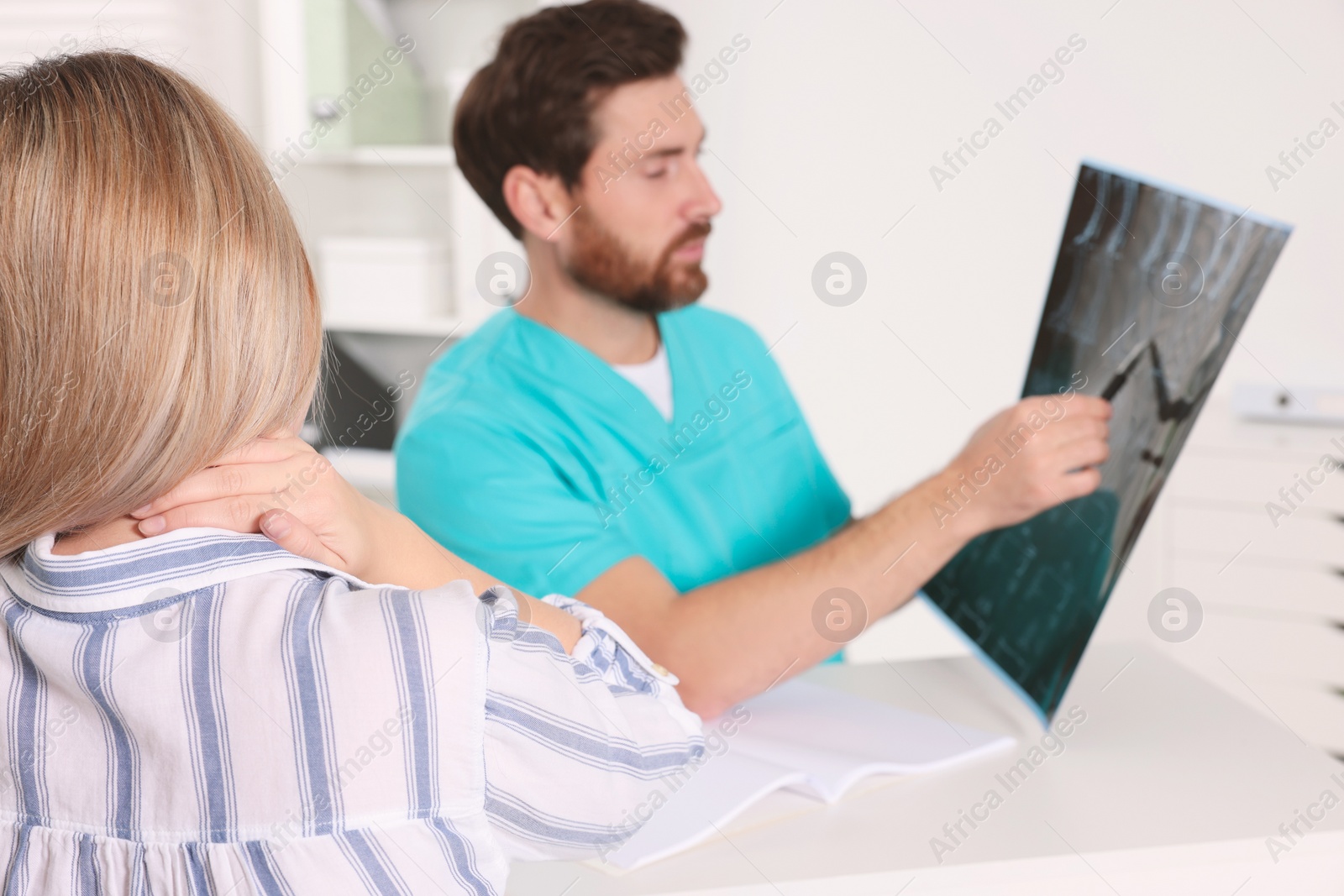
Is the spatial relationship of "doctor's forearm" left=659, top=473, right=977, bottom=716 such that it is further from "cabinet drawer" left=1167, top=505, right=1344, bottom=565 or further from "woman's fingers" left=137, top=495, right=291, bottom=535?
"cabinet drawer" left=1167, top=505, right=1344, bottom=565

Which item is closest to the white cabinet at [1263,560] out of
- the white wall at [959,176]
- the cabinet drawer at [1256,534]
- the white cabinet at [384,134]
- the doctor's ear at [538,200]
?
the cabinet drawer at [1256,534]

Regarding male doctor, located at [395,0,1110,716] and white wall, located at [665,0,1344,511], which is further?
white wall, located at [665,0,1344,511]

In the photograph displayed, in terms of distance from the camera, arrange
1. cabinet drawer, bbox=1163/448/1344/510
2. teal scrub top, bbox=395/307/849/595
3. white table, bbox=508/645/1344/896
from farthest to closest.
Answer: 1. cabinet drawer, bbox=1163/448/1344/510
2. teal scrub top, bbox=395/307/849/595
3. white table, bbox=508/645/1344/896

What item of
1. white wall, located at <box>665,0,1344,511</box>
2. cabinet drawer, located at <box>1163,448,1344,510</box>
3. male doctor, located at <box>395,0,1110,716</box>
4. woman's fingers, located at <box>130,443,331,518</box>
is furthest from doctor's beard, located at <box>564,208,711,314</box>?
cabinet drawer, located at <box>1163,448,1344,510</box>

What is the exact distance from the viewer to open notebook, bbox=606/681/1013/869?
2.58 ft

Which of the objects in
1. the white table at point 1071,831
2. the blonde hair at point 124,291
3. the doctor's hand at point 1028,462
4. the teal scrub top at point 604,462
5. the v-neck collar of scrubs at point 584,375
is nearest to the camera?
the blonde hair at point 124,291

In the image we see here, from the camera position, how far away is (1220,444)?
6.33 feet

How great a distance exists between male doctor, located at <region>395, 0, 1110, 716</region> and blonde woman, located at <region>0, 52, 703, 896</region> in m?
0.53

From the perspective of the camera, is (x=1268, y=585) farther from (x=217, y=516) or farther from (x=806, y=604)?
(x=217, y=516)

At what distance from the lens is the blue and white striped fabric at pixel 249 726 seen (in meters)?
0.49

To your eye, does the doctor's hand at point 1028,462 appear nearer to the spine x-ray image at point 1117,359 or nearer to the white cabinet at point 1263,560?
the spine x-ray image at point 1117,359

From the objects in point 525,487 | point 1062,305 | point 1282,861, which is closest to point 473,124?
point 525,487

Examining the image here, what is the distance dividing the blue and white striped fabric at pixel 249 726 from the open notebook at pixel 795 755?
201 millimetres

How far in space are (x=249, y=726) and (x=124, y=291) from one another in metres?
0.20
